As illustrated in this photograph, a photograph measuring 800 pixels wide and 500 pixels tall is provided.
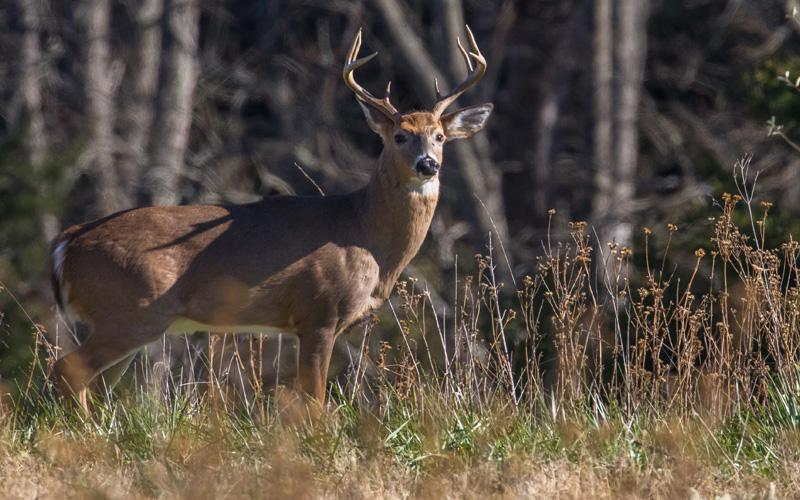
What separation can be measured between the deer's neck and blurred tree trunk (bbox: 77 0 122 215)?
1054 cm

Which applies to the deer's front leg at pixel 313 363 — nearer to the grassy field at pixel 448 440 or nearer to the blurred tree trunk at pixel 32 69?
the grassy field at pixel 448 440

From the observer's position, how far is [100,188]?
742 inches

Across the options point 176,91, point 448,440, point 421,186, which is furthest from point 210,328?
point 176,91

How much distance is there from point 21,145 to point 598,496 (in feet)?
37.9

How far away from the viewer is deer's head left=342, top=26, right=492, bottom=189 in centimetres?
862

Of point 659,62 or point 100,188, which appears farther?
point 659,62

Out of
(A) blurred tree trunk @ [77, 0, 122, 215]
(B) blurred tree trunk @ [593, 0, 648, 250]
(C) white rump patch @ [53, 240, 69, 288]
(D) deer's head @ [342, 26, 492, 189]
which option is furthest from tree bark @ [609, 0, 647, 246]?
(C) white rump patch @ [53, 240, 69, 288]

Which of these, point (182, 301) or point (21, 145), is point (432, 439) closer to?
point (182, 301)

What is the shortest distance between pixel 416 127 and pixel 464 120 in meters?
0.57

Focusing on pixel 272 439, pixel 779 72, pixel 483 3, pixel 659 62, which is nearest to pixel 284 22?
pixel 483 3

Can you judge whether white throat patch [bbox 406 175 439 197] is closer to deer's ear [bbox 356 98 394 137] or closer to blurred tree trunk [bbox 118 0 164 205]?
deer's ear [bbox 356 98 394 137]

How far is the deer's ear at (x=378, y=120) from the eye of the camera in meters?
9.02

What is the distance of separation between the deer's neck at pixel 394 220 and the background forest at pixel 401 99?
27.9ft

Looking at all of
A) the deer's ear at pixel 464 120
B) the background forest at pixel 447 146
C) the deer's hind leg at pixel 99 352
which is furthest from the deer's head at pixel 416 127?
the background forest at pixel 447 146
